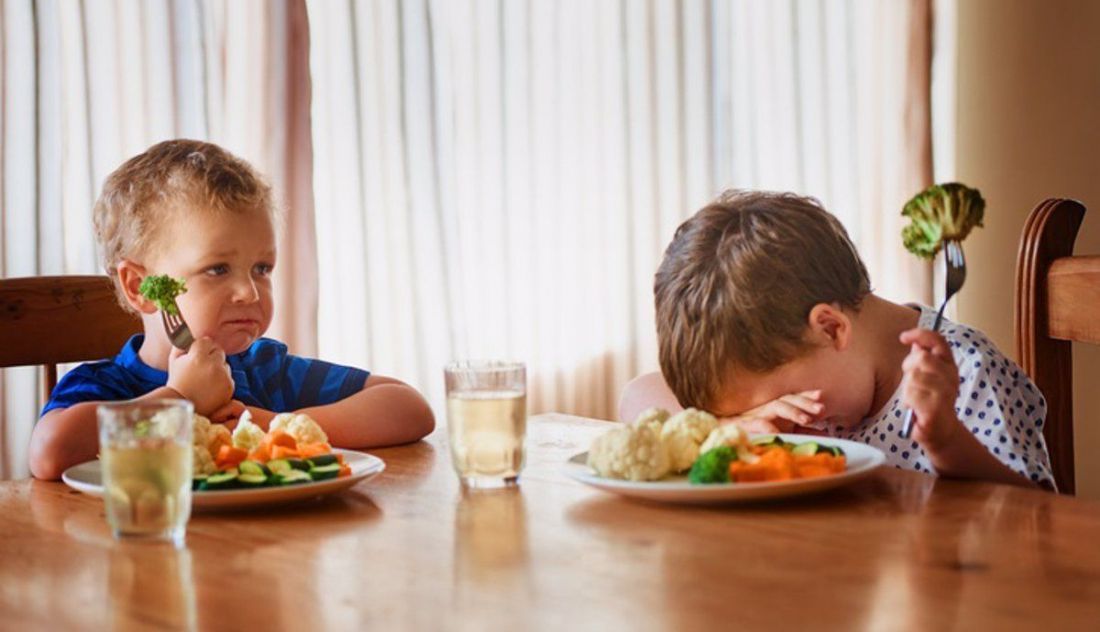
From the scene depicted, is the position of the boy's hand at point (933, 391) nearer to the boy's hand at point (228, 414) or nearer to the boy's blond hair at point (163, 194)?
the boy's hand at point (228, 414)

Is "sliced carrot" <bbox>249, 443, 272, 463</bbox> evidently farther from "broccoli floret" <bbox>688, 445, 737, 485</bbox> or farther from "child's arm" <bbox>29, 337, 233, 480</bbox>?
"broccoli floret" <bbox>688, 445, 737, 485</bbox>

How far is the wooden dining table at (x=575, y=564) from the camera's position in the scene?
0.76 m

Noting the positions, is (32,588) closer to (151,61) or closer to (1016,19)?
(151,61)

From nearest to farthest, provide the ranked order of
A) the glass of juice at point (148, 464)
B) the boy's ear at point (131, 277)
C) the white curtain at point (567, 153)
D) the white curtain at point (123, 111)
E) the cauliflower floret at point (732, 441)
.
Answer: the glass of juice at point (148, 464) < the cauliflower floret at point (732, 441) < the boy's ear at point (131, 277) < the white curtain at point (123, 111) < the white curtain at point (567, 153)

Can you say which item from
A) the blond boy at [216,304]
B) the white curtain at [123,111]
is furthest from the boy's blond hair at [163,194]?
the white curtain at [123,111]

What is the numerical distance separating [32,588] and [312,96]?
2634 millimetres

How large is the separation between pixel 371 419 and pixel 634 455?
528mm

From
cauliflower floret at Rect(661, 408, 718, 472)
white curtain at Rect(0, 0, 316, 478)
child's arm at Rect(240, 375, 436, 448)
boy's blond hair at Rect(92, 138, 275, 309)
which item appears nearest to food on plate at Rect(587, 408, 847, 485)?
cauliflower floret at Rect(661, 408, 718, 472)

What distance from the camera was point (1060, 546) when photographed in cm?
90

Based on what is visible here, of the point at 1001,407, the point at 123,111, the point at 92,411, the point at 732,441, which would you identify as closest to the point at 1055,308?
the point at 1001,407

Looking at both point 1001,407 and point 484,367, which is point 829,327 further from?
point 484,367

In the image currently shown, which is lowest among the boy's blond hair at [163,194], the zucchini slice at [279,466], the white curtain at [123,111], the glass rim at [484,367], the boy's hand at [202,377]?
the zucchini slice at [279,466]

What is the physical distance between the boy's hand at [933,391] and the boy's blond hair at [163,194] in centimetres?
95

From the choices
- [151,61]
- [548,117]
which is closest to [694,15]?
[548,117]
